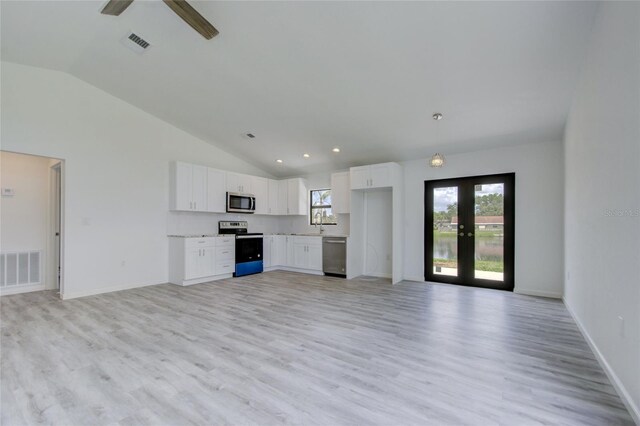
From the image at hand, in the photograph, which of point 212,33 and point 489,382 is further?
point 212,33

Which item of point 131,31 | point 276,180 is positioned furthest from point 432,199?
point 131,31

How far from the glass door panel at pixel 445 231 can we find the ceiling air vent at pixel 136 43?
5196mm

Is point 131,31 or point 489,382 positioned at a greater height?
point 131,31

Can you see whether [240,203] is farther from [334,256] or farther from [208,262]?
[334,256]

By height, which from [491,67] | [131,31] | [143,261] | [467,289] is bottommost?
[467,289]

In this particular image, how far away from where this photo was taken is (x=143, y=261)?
5.34 metres

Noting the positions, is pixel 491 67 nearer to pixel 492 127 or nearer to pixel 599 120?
pixel 599 120

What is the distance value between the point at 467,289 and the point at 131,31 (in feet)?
Result: 20.2

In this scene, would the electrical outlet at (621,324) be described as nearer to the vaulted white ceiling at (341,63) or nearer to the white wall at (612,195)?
the white wall at (612,195)

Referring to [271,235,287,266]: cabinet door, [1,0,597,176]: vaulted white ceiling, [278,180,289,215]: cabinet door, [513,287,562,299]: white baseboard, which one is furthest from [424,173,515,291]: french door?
[278,180,289,215]: cabinet door

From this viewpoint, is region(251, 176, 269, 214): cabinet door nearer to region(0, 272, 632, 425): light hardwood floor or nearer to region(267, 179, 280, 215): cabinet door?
region(267, 179, 280, 215): cabinet door

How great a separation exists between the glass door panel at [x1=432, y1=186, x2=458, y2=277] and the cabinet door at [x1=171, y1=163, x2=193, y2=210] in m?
4.84

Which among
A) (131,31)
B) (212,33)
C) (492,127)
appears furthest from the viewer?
(492,127)

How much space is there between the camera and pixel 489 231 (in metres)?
5.14
